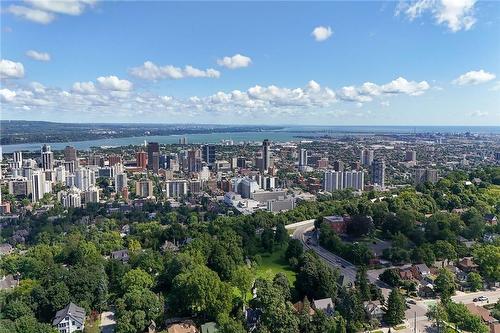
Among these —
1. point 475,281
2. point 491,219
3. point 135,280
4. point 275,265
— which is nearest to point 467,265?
point 475,281

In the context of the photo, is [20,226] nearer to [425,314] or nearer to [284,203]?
[284,203]

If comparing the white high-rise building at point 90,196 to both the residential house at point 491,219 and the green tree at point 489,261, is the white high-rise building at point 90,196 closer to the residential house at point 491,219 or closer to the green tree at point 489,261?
the residential house at point 491,219

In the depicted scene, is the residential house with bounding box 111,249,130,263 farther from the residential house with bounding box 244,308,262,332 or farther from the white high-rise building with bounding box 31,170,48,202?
the white high-rise building with bounding box 31,170,48,202

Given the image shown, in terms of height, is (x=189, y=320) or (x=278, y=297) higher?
(x=278, y=297)

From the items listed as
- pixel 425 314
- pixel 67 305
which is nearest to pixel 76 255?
Answer: pixel 67 305

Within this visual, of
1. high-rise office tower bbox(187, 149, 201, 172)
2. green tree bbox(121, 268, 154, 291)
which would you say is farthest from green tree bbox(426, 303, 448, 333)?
high-rise office tower bbox(187, 149, 201, 172)
